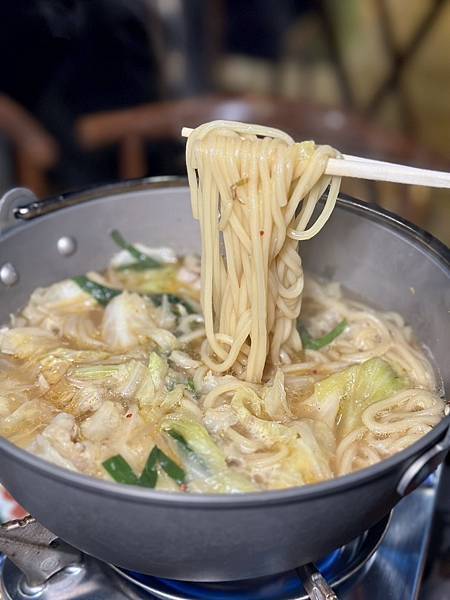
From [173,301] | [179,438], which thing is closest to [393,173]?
[179,438]

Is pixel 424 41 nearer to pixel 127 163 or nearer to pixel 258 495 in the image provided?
pixel 127 163

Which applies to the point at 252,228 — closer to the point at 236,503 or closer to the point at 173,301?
the point at 173,301

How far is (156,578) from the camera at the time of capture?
5.86 feet

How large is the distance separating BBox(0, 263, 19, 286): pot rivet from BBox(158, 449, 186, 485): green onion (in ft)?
2.88

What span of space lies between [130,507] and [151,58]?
4.49 meters

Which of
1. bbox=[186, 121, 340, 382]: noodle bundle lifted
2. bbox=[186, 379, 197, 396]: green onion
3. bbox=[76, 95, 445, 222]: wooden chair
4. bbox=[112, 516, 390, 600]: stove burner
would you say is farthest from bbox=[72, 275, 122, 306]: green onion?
bbox=[76, 95, 445, 222]: wooden chair

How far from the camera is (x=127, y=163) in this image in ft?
15.1

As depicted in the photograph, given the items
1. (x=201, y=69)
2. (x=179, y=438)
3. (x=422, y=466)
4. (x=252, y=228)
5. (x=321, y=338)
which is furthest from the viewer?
(x=201, y=69)

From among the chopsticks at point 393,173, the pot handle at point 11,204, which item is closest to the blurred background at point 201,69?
the pot handle at point 11,204

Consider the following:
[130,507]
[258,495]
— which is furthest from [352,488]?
[130,507]

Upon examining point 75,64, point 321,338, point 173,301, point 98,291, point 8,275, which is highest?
point 75,64

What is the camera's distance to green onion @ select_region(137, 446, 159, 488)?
5.30 ft

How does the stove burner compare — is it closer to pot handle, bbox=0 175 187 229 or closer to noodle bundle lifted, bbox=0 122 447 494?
noodle bundle lifted, bbox=0 122 447 494

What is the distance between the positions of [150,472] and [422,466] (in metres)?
0.62
